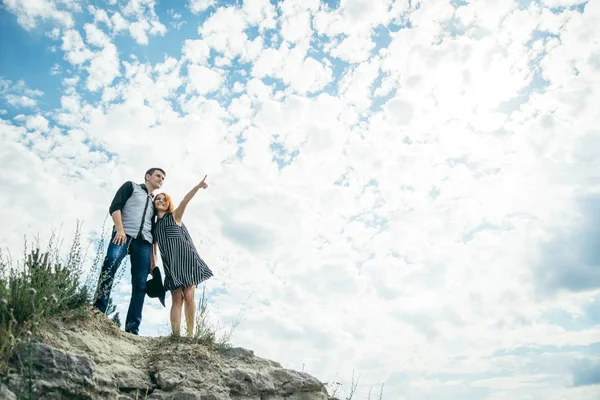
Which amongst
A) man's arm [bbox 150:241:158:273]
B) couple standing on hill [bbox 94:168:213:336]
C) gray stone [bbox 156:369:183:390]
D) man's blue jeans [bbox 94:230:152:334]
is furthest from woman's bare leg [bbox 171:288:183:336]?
gray stone [bbox 156:369:183:390]

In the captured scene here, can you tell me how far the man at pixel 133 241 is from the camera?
5.47 metres

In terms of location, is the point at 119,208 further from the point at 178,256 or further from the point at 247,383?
the point at 247,383

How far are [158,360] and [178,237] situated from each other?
1568mm

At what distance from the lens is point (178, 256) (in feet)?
19.1

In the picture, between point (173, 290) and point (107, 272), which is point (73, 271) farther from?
point (173, 290)

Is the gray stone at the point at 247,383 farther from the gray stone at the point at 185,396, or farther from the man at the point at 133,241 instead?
the man at the point at 133,241

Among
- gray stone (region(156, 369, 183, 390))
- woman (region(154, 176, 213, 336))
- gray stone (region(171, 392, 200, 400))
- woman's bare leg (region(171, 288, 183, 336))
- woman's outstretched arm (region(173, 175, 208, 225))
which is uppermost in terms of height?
woman's outstretched arm (region(173, 175, 208, 225))

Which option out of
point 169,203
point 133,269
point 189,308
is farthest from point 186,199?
point 189,308

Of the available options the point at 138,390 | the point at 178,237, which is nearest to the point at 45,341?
the point at 138,390

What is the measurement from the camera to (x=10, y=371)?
143 inches

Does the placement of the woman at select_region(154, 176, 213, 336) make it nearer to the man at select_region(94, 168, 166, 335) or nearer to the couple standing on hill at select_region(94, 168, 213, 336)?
the couple standing on hill at select_region(94, 168, 213, 336)

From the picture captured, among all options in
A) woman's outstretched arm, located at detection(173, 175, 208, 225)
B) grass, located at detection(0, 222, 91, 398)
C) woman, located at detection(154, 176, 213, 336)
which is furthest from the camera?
woman's outstretched arm, located at detection(173, 175, 208, 225)

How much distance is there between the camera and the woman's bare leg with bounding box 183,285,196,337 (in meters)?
5.52

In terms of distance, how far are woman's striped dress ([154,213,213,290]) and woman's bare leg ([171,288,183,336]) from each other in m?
0.09
